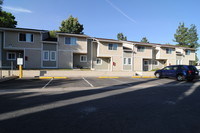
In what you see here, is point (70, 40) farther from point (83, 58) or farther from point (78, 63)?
point (78, 63)

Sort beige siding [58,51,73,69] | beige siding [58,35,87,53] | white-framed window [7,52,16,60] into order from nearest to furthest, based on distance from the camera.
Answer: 1. white-framed window [7,52,16,60]
2. beige siding [58,51,73,69]
3. beige siding [58,35,87,53]

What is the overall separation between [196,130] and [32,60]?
2185 centimetres

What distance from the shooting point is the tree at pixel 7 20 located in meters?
29.2

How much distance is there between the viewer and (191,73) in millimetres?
13523

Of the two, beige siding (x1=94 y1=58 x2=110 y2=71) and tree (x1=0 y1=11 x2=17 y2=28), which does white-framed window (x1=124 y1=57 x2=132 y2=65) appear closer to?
beige siding (x1=94 y1=58 x2=110 y2=71)

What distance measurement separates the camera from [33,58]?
1983 cm

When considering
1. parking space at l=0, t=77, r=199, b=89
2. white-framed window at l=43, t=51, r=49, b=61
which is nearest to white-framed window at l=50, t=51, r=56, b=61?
white-framed window at l=43, t=51, r=49, b=61

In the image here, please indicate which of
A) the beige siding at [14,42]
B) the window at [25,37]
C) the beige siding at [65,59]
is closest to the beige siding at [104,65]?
the beige siding at [65,59]

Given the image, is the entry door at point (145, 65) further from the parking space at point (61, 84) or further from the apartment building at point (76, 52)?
the parking space at point (61, 84)

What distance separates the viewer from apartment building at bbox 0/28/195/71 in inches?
764

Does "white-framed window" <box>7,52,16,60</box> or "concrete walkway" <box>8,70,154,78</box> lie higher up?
"white-framed window" <box>7,52,16,60</box>

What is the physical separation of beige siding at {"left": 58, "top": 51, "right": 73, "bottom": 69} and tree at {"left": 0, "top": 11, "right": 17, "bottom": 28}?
2048cm

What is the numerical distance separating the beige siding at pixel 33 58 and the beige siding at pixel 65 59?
128 inches

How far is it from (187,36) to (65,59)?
51.1 metres
